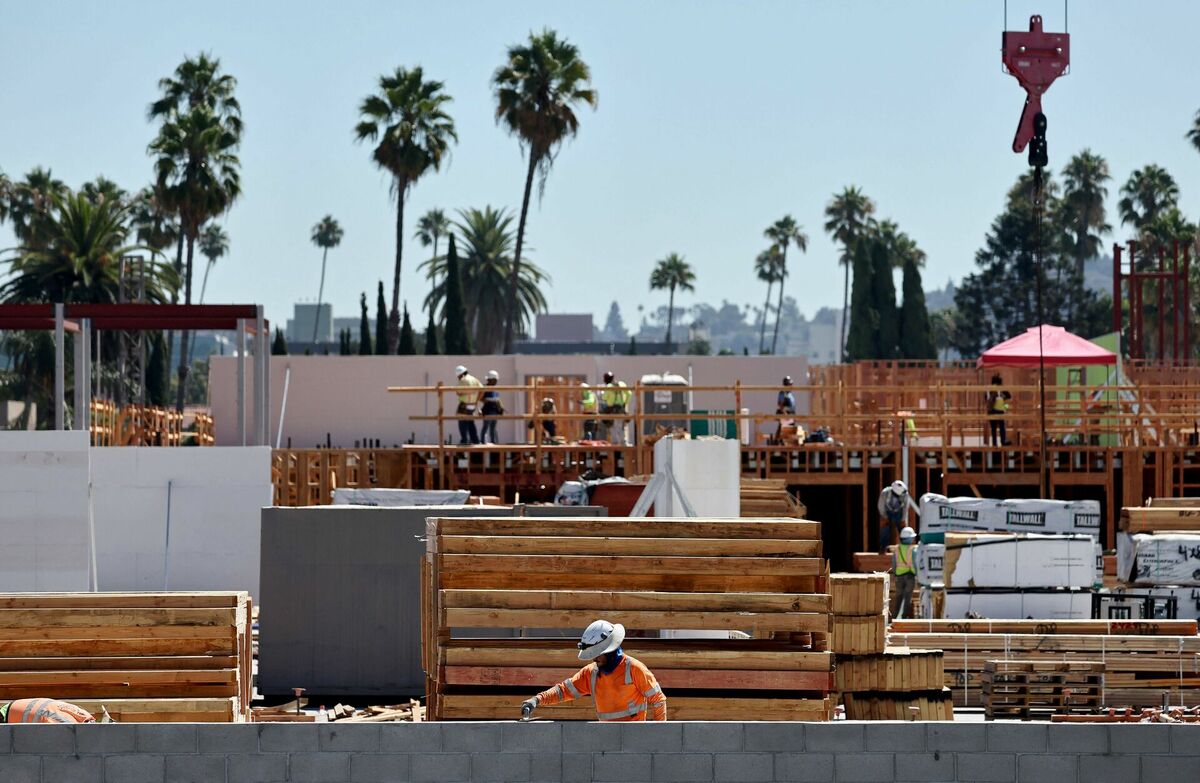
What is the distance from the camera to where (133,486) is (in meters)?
25.4

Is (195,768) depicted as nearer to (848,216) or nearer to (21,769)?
(21,769)

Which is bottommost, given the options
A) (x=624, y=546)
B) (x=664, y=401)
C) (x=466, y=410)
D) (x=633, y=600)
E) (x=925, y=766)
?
(x=925, y=766)

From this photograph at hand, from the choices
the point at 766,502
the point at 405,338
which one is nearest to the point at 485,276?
the point at 405,338

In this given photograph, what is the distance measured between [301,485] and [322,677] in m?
14.4

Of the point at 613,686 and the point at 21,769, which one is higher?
the point at 613,686

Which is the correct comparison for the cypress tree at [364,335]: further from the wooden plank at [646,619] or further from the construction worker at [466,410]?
the wooden plank at [646,619]

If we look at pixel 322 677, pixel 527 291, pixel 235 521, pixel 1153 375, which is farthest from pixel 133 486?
pixel 527 291

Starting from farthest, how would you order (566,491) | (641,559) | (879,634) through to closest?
(566,491)
(879,634)
(641,559)

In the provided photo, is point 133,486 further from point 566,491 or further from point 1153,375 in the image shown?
point 1153,375

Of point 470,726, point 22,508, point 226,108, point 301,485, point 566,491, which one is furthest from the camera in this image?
point 226,108

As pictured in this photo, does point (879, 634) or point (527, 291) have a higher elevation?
point (527, 291)

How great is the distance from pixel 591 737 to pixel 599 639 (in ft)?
1.96

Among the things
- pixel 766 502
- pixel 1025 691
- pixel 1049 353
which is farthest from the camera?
pixel 1049 353

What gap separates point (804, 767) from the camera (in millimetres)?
10508
